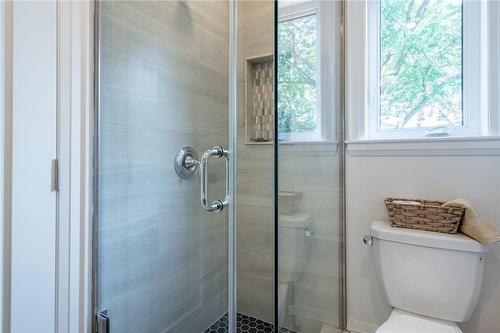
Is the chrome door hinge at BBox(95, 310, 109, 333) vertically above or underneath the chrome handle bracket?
underneath

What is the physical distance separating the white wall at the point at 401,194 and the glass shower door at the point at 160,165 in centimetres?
68

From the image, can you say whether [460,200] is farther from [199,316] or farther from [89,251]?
[89,251]

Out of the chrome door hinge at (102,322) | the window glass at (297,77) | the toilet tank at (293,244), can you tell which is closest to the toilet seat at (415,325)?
the toilet tank at (293,244)

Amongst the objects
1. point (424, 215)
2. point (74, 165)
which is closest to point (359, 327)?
point (424, 215)

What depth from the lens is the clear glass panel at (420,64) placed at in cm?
A: 125

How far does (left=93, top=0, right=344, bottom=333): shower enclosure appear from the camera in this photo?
3.21 feet

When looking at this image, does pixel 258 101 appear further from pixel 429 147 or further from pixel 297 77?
pixel 429 147

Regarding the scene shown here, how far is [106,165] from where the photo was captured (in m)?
1.05

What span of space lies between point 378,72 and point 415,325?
1.17 meters

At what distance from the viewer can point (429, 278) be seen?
3.42 ft

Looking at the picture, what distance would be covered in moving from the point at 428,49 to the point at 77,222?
173 cm

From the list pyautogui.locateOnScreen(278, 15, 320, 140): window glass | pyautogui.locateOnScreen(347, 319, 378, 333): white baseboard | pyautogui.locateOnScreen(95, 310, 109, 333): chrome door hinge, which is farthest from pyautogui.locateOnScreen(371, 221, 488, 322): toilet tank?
pyautogui.locateOnScreen(95, 310, 109, 333): chrome door hinge

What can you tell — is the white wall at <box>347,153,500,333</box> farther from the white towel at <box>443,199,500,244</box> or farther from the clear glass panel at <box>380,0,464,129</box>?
the clear glass panel at <box>380,0,464,129</box>

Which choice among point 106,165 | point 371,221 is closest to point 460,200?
point 371,221
